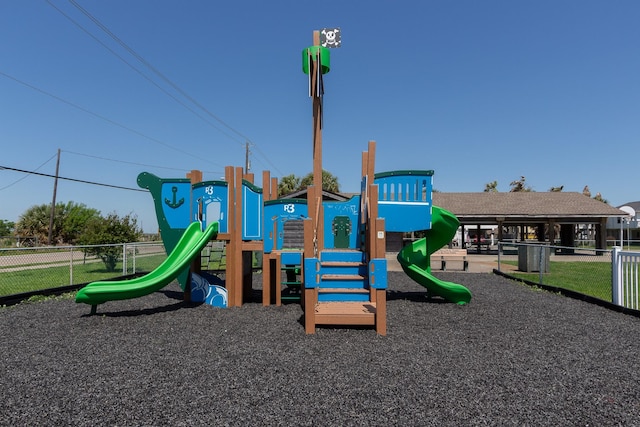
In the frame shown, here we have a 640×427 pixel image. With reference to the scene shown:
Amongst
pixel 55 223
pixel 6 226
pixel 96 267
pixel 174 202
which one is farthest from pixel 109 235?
pixel 6 226

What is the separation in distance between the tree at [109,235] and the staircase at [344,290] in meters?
10.9

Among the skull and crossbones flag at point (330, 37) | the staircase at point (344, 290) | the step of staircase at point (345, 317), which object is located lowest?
the step of staircase at point (345, 317)

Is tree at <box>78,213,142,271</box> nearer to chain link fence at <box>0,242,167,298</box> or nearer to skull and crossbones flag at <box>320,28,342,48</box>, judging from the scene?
chain link fence at <box>0,242,167,298</box>

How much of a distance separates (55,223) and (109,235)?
2656 cm

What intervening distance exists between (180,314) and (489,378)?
5.59 m

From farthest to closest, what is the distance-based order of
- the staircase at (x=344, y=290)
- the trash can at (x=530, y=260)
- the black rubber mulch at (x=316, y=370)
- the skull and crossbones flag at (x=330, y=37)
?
the trash can at (x=530, y=260), the skull and crossbones flag at (x=330, y=37), the staircase at (x=344, y=290), the black rubber mulch at (x=316, y=370)

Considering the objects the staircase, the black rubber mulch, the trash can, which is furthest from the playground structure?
the trash can

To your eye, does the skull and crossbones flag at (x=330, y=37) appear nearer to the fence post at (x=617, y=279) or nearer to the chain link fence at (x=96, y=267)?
the fence post at (x=617, y=279)

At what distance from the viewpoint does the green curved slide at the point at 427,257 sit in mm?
7977

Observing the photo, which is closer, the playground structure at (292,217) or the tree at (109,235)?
the playground structure at (292,217)

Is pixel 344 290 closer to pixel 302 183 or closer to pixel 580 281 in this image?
pixel 580 281

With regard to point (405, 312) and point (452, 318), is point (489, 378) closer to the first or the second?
point (452, 318)

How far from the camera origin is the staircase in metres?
5.57

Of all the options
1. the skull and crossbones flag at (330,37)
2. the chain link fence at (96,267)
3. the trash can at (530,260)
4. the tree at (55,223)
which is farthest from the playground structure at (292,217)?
the tree at (55,223)
